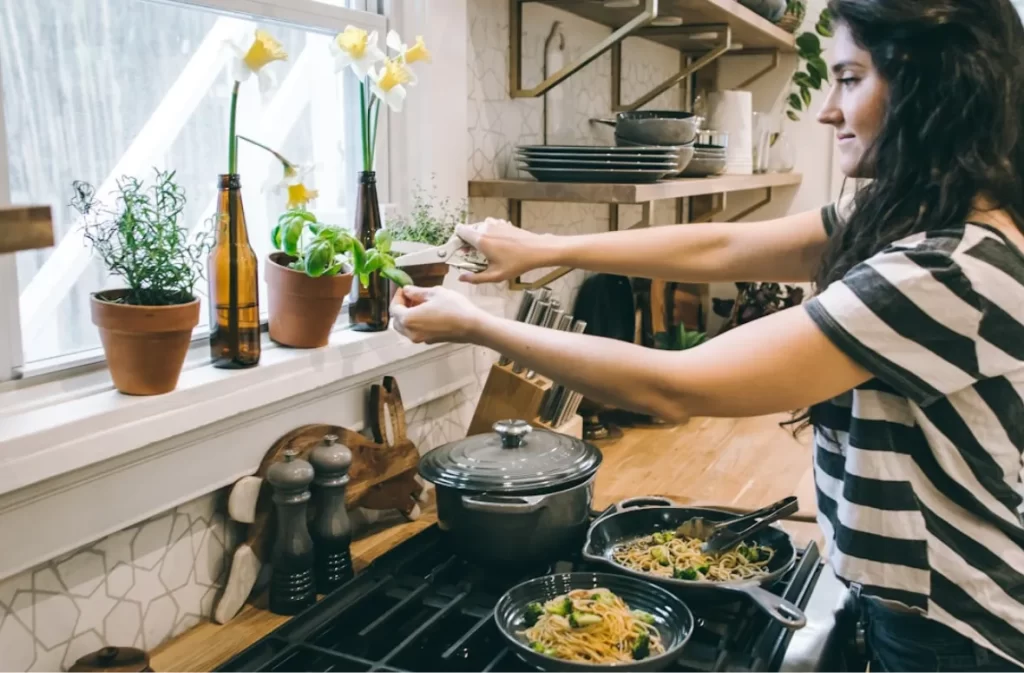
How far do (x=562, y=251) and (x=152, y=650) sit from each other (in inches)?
28.7

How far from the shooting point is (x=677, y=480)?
184 centimetres

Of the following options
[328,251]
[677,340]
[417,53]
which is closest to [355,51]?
[417,53]

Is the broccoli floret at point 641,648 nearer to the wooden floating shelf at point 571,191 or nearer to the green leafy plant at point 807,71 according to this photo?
the wooden floating shelf at point 571,191

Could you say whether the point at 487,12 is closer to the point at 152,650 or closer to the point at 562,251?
the point at 562,251

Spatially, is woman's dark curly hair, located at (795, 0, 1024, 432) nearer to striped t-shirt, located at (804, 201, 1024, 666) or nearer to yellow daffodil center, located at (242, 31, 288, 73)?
striped t-shirt, located at (804, 201, 1024, 666)

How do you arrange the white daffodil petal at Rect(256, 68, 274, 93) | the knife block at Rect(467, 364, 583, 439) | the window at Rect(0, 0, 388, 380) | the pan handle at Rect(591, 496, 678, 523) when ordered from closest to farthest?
the window at Rect(0, 0, 388, 380) → the white daffodil petal at Rect(256, 68, 274, 93) → the pan handle at Rect(591, 496, 678, 523) → the knife block at Rect(467, 364, 583, 439)

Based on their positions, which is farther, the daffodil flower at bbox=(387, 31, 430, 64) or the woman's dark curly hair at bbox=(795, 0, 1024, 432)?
the daffodil flower at bbox=(387, 31, 430, 64)

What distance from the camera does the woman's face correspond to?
39.0 inches

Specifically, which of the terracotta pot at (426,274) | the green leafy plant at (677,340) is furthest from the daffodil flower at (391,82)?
the green leafy plant at (677,340)

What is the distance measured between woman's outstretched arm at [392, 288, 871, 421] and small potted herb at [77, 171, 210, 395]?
0.25 metres

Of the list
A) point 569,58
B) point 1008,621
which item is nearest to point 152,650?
point 1008,621

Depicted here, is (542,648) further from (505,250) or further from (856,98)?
(856,98)

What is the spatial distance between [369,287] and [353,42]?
1.20 ft

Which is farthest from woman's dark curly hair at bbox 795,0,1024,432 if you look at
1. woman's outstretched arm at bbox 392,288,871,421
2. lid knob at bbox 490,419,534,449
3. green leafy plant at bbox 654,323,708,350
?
green leafy plant at bbox 654,323,708,350
